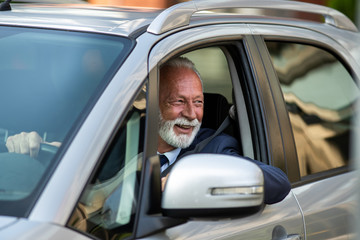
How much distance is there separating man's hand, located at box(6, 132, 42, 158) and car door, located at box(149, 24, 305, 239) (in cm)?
42

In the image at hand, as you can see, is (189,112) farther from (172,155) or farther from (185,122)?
(172,155)

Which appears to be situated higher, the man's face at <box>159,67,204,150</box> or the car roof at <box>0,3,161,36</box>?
the car roof at <box>0,3,161,36</box>

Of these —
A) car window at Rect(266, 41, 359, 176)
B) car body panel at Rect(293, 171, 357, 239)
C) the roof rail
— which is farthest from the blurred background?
car body panel at Rect(293, 171, 357, 239)

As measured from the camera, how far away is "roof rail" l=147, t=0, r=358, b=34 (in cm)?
252

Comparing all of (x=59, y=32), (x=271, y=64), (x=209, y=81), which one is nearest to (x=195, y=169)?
(x=59, y=32)

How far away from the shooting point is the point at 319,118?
332cm

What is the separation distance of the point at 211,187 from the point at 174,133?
997 mm

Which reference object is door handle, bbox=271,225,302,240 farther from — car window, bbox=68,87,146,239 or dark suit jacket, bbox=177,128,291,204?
car window, bbox=68,87,146,239

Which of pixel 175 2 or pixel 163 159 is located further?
pixel 175 2

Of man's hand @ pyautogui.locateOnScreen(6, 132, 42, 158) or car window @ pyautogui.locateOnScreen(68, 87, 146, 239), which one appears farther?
man's hand @ pyautogui.locateOnScreen(6, 132, 42, 158)

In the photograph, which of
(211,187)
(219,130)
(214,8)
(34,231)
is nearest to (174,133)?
(219,130)

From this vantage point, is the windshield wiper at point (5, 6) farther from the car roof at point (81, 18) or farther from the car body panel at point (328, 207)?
the car body panel at point (328, 207)

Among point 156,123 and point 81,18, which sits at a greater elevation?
point 81,18

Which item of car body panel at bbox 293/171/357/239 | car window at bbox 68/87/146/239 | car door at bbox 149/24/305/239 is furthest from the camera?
car body panel at bbox 293/171/357/239
